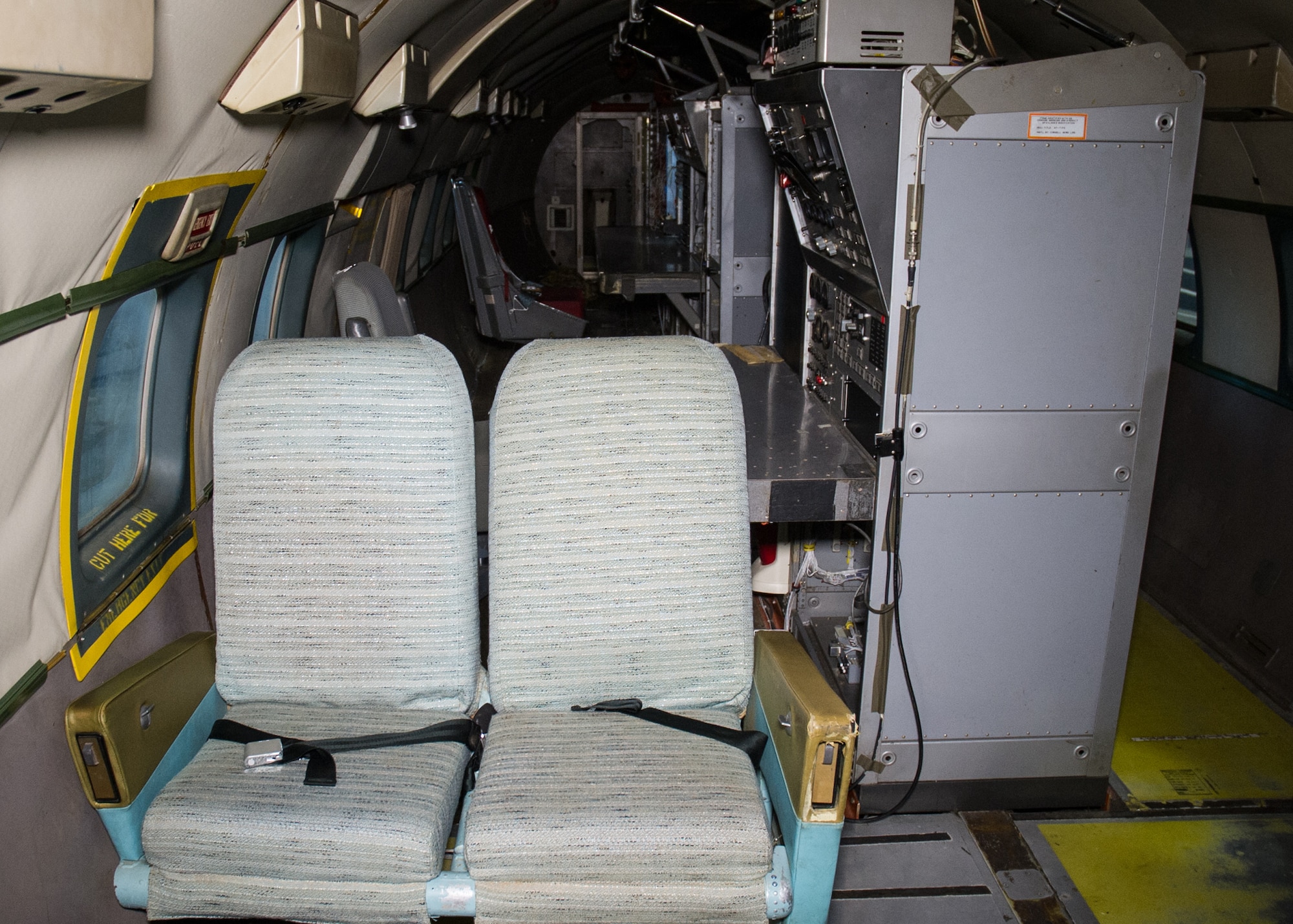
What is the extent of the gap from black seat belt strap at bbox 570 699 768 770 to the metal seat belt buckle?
0.68 meters

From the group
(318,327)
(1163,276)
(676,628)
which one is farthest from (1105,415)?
(318,327)

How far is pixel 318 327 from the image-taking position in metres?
4.97

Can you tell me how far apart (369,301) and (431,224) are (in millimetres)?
5113

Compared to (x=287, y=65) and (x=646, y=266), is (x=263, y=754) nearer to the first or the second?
(x=287, y=65)

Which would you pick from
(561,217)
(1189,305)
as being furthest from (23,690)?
(561,217)

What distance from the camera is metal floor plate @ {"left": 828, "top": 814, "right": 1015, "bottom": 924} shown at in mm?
2785

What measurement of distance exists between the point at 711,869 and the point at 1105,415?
1.75m

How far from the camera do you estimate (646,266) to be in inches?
254

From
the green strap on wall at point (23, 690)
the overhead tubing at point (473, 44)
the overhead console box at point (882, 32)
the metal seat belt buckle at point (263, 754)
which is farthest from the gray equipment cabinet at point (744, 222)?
the green strap on wall at point (23, 690)

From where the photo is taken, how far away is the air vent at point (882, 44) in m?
2.62

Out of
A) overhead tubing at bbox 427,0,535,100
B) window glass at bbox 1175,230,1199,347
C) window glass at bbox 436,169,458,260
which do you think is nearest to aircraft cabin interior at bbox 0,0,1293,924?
window glass at bbox 1175,230,1199,347

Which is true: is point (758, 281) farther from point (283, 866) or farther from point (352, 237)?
point (283, 866)

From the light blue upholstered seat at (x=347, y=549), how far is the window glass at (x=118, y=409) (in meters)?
0.65

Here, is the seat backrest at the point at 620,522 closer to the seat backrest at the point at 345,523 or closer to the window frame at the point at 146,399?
the seat backrest at the point at 345,523
